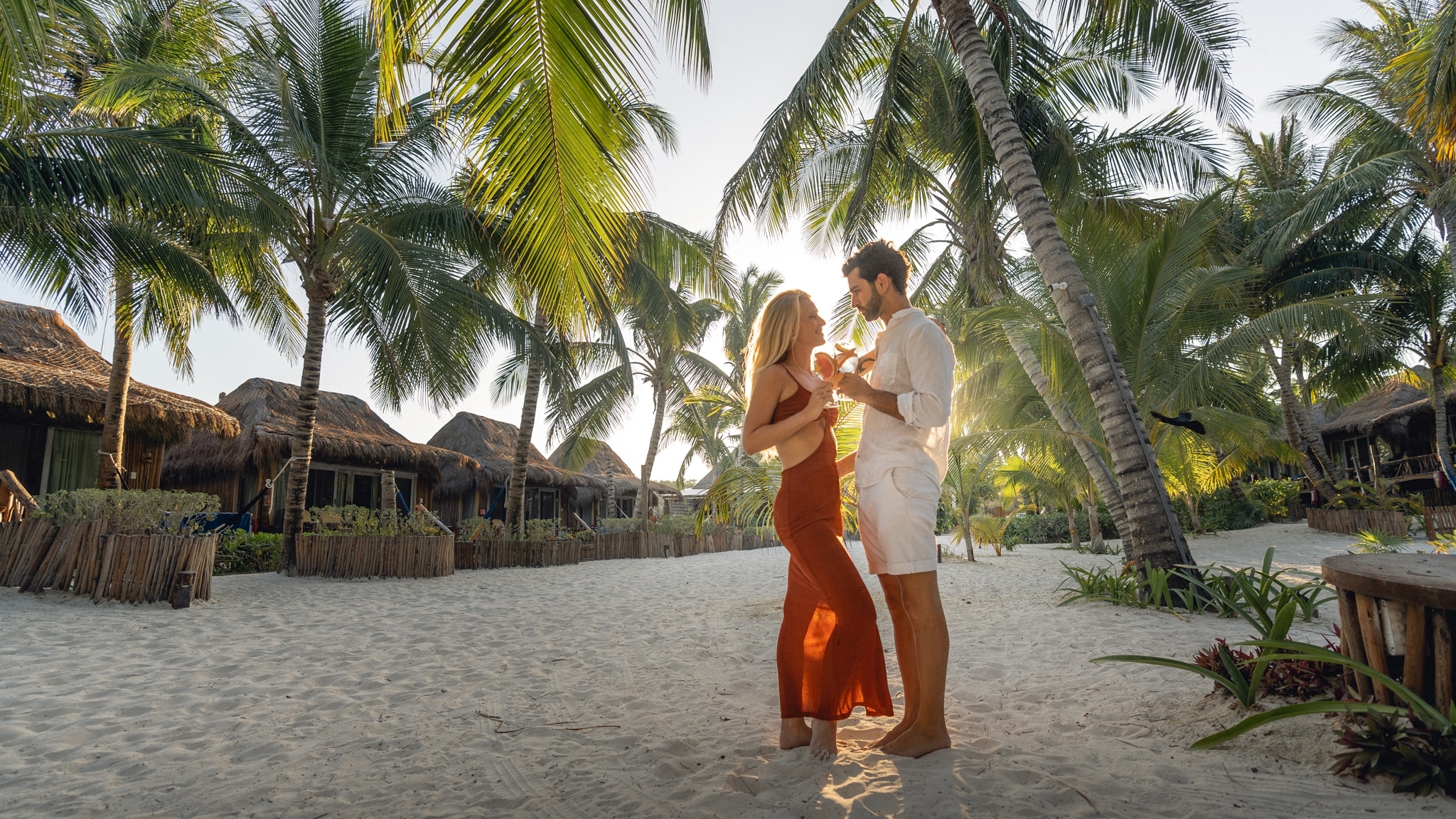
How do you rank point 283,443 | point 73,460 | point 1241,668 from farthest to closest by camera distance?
point 283,443 → point 73,460 → point 1241,668

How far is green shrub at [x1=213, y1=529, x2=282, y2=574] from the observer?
30.0ft

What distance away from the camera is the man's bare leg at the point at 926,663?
85.3 inches

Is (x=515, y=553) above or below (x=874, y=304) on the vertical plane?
below

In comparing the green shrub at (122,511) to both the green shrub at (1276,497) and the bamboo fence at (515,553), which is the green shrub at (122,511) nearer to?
the bamboo fence at (515,553)

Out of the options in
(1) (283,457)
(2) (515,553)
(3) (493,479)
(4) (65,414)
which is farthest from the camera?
(3) (493,479)

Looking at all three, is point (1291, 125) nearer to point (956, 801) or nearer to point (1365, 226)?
point (1365, 226)

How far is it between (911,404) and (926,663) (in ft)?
2.78

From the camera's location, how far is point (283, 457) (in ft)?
44.6

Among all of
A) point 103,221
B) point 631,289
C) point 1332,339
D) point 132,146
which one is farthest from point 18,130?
point 1332,339

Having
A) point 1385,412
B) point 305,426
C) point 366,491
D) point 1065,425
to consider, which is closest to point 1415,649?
point 1065,425

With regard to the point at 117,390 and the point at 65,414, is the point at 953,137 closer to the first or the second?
the point at 117,390

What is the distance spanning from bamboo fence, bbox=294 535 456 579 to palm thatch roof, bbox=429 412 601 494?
8850 mm

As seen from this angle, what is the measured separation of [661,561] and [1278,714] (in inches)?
511

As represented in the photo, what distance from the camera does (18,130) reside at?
5430 millimetres
